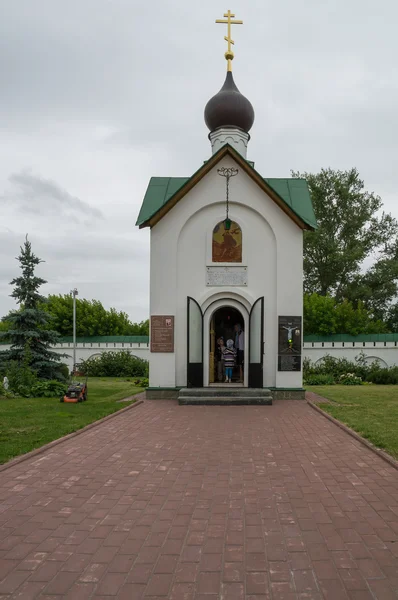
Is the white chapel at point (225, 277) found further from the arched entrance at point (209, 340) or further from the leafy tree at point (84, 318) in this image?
the leafy tree at point (84, 318)

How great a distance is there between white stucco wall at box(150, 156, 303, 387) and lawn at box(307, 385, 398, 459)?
1.92 meters

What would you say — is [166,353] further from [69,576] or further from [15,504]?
[69,576]

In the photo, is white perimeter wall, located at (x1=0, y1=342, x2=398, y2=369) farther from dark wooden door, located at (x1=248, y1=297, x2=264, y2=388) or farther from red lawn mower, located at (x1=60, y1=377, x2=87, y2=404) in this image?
red lawn mower, located at (x1=60, y1=377, x2=87, y2=404)

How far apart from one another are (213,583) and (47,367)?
54.7 ft

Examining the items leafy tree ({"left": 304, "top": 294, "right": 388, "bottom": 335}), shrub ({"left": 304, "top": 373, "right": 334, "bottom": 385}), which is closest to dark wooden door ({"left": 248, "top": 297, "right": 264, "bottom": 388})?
shrub ({"left": 304, "top": 373, "right": 334, "bottom": 385})

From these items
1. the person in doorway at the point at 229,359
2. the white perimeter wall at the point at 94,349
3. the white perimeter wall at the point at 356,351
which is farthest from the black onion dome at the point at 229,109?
the white perimeter wall at the point at 94,349

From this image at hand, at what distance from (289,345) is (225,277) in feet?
9.13

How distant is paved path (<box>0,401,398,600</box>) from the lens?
12.4 ft

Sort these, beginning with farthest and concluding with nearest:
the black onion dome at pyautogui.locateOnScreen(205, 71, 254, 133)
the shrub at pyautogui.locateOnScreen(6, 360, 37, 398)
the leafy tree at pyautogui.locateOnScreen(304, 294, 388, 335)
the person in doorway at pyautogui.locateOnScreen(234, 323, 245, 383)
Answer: the leafy tree at pyautogui.locateOnScreen(304, 294, 388, 335) → the black onion dome at pyautogui.locateOnScreen(205, 71, 254, 133) → the shrub at pyautogui.locateOnScreen(6, 360, 37, 398) → the person in doorway at pyautogui.locateOnScreen(234, 323, 245, 383)

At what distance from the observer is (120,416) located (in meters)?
11.6

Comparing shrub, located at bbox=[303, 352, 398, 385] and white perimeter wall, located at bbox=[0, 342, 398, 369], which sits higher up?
white perimeter wall, located at bbox=[0, 342, 398, 369]

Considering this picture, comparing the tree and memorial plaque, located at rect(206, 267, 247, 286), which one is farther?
the tree

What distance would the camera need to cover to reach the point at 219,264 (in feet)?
50.6

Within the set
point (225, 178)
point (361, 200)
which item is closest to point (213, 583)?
point (225, 178)
